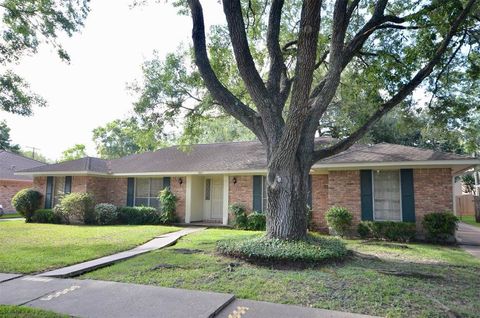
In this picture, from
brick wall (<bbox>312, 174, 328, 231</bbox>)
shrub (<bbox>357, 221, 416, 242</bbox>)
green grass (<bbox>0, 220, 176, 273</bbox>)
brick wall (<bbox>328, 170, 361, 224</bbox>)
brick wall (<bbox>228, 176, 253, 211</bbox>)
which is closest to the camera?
green grass (<bbox>0, 220, 176, 273</bbox>)

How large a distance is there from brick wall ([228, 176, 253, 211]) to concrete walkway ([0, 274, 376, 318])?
957cm

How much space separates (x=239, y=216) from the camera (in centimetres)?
1451

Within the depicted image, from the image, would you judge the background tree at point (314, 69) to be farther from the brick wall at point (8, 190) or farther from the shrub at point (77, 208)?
the brick wall at point (8, 190)

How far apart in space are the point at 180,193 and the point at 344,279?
11.8 m

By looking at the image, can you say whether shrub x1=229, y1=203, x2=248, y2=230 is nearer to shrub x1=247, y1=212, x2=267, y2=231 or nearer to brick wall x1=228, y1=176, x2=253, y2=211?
shrub x1=247, y1=212, x2=267, y2=231

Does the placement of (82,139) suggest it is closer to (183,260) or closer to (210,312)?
(183,260)

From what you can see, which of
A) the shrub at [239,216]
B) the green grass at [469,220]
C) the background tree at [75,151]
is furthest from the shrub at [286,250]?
the background tree at [75,151]

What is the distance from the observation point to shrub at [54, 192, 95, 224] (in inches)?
631

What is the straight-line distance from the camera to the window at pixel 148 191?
1748cm

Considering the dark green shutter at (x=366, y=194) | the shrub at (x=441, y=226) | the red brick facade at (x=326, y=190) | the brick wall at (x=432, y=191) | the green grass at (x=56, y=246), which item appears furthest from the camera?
the dark green shutter at (x=366, y=194)

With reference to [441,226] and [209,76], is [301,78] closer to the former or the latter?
[209,76]

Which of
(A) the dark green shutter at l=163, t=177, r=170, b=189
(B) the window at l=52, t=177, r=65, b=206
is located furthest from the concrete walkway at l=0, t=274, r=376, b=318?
(B) the window at l=52, t=177, r=65, b=206

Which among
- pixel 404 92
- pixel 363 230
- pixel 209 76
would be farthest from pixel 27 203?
pixel 404 92

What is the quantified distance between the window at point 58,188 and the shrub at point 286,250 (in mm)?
13349
